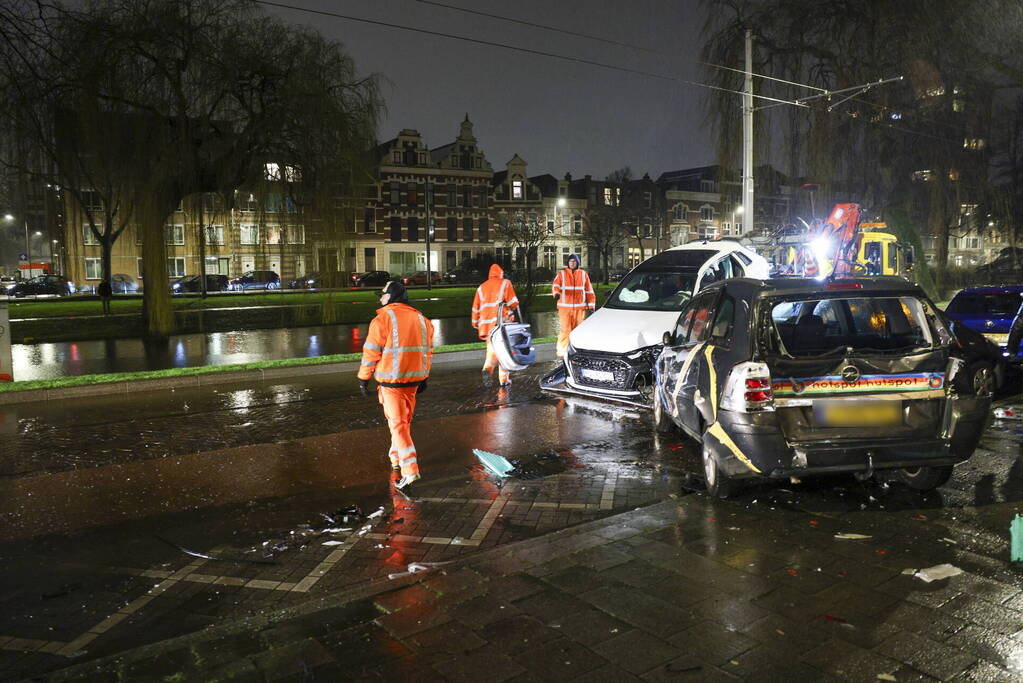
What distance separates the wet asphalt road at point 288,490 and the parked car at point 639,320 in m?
0.44

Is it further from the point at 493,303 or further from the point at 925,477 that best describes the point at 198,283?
the point at 925,477

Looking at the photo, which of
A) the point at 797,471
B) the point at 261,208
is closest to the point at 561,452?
the point at 797,471

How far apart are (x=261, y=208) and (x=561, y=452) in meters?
Result: 13.2

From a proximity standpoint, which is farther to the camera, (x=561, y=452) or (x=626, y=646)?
(x=561, y=452)

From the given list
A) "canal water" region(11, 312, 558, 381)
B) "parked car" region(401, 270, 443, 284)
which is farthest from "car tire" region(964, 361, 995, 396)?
"parked car" region(401, 270, 443, 284)

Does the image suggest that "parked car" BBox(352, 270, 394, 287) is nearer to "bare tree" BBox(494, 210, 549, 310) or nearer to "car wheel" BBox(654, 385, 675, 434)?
"bare tree" BBox(494, 210, 549, 310)

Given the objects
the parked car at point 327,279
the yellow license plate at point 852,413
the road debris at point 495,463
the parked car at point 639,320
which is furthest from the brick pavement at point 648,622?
the parked car at point 327,279

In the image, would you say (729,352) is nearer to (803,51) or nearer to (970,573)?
(970,573)

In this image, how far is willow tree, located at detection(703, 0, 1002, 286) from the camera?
19.6m

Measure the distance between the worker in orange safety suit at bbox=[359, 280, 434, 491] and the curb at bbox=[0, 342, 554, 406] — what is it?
24.0 ft

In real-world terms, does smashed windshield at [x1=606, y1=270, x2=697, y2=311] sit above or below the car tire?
above

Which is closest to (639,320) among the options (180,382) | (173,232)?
(180,382)

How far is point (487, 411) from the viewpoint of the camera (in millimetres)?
9555

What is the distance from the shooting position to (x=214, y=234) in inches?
720
